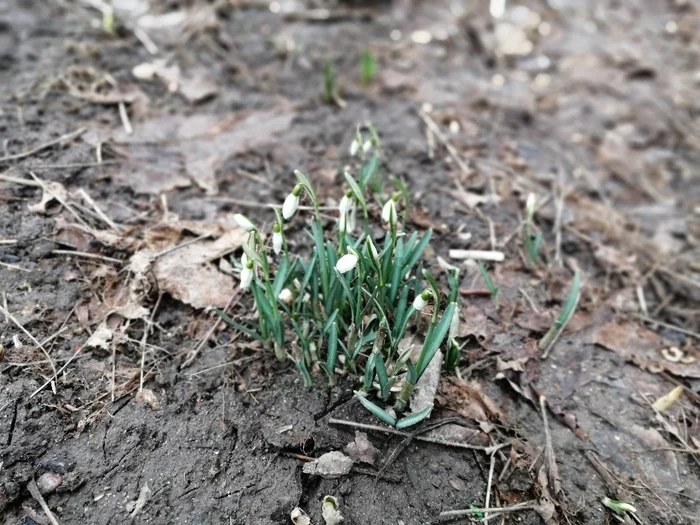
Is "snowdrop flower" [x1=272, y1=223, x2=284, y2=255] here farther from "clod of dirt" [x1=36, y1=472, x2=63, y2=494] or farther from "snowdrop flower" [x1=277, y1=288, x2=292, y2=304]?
"clod of dirt" [x1=36, y1=472, x2=63, y2=494]

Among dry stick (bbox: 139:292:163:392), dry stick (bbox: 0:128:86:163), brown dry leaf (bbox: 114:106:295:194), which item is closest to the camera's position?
dry stick (bbox: 139:292:163:392)

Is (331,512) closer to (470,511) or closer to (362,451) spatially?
(362,451)

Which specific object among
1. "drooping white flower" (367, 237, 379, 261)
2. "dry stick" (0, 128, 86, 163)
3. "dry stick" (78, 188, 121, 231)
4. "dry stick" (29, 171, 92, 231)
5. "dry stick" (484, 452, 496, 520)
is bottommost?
"dry stick" (484, 452, 496, 520)

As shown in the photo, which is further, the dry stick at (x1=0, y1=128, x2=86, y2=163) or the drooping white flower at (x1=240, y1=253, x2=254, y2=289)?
the dry stick at (x1=0, y1=128, x2=86, y2=163)

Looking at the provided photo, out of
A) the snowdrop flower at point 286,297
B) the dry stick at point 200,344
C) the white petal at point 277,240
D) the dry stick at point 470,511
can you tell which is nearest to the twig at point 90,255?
the dry stick at point 200,344

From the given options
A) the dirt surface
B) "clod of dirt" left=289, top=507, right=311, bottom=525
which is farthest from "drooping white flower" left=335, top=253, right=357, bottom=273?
"clod of dirt" left=289, top=507, right=311, bottom=525
